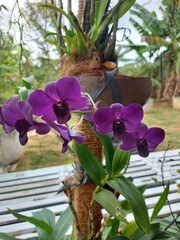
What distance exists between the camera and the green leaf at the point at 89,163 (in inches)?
15.5

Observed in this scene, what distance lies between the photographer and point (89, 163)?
40cm

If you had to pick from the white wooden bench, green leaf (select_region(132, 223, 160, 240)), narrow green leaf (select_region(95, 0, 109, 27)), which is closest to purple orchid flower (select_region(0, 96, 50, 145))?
narrow green leaf (select_region(95, 0, 109, 27))

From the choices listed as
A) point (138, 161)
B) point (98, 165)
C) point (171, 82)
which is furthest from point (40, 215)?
point (171, 82)

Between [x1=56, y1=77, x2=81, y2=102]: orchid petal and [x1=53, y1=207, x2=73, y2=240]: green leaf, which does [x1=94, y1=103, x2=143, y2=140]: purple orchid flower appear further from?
[x1=53, y1=207, x2=73, y2=240]: green leaf

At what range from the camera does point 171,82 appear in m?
4.05

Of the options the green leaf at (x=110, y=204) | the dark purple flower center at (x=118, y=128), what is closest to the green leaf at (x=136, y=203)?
the green leaf at (x=110, y=204)

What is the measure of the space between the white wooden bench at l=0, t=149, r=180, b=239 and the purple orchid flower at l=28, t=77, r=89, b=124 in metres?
0.51

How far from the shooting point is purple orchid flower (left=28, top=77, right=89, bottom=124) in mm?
215

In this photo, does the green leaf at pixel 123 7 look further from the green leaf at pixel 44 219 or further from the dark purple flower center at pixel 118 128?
the green leaf at pixel 44 219

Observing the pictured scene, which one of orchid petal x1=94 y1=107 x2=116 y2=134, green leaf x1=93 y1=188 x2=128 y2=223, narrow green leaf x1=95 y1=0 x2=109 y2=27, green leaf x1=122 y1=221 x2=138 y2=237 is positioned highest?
narrow green leaf x1=95 y1=0 x2=109 y2=27

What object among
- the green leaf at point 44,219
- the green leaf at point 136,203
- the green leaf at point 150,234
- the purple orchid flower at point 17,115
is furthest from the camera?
the green leaf at point 44,219

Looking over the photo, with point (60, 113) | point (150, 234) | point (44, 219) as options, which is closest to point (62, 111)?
point (60, 113)

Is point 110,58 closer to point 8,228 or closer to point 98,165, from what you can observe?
point 98,165

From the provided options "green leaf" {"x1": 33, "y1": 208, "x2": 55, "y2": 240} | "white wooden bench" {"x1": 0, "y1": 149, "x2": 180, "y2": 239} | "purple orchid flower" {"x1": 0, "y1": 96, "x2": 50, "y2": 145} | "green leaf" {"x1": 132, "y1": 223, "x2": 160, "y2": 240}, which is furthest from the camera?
"white wooden bench" {"x1": 0, "y1": 149, "x2": 180, "y2": 239}
